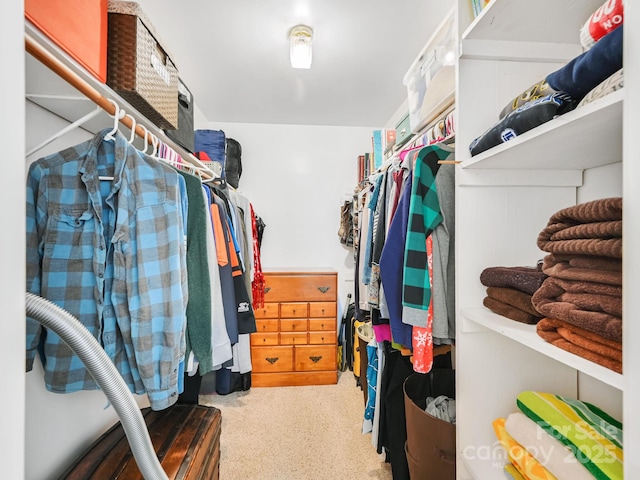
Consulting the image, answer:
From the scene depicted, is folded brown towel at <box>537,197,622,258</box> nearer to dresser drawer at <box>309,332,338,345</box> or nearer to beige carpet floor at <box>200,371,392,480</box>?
beige carpet floor at <box>200,371,392,480</box>

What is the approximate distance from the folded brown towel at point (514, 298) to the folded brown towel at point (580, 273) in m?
0.12

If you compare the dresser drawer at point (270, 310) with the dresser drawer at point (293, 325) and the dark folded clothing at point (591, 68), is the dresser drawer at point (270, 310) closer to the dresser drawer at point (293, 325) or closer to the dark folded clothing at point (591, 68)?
the dresser drawer at point (293, 325)

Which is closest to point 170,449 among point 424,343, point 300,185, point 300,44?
point 424,343

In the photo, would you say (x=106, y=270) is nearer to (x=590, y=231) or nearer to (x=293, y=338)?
(x=590, y=231)

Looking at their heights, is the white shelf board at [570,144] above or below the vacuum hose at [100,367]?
above

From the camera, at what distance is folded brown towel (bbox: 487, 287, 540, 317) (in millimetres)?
721

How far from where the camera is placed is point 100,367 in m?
0.48

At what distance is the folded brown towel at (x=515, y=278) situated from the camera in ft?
2.34

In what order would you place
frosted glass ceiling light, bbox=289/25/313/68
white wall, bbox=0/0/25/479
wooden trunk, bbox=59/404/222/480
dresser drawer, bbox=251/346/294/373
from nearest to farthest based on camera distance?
white wall, bbox=0/0/25/479 → wooden trunk, bbox=59/404/222/480 → frosted glass ceiling light, bbox=289/25/313/68 → dresser drawer, bbox=251/346/294/373

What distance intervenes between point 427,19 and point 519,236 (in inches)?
55.7

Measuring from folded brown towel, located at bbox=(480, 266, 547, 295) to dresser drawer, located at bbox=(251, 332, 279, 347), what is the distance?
2.01 metres

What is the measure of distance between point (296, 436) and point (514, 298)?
5.49 feet

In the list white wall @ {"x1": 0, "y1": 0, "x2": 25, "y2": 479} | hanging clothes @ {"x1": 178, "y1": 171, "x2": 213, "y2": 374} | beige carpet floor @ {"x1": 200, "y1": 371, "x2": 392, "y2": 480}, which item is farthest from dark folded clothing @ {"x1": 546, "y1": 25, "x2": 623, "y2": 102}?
beige carpet floor @ {"x1": 200, "y1": 371, "x2": 392, "y2": 480}

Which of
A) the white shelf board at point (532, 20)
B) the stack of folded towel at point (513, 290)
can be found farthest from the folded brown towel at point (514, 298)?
the white shelf board at point (532, 20)
